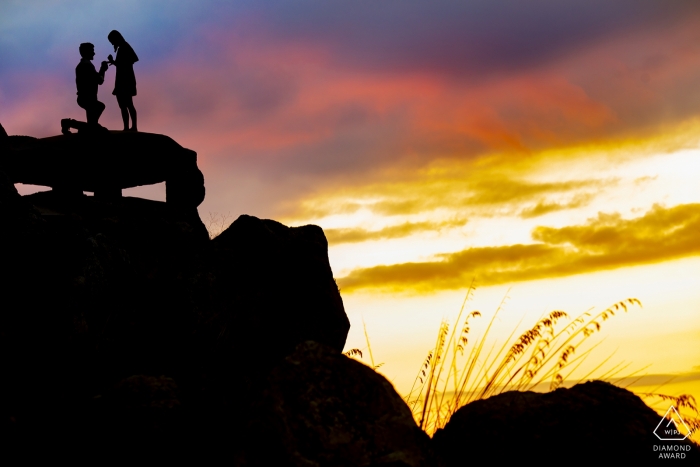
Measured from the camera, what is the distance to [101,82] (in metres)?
14.6

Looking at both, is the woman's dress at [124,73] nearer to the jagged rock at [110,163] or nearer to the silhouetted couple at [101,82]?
the silhouetted couple at [101,82]

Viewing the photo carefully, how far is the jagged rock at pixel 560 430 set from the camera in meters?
3.98

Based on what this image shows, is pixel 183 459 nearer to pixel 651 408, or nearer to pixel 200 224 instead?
pixel 651 408

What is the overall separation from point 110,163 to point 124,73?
2492mm

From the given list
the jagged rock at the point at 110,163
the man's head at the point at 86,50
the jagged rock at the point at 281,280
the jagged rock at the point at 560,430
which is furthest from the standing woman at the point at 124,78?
the jagged rock at the point at 560,430

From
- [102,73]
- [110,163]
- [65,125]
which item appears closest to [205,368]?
[110,163]

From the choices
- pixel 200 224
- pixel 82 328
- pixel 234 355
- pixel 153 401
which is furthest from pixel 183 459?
pixel 200 224

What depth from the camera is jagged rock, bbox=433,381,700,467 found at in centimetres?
398

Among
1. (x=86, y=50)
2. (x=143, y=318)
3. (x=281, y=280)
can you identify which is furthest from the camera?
(x=86, y=50)

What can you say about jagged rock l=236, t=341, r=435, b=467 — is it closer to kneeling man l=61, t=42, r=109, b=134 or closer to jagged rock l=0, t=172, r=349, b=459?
jagged rock l=0, t=172, r=349, b=459

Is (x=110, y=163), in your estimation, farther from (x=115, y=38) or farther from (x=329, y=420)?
(x=329, y=420)

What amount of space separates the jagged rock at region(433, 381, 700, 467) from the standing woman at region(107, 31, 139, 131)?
12750 mm

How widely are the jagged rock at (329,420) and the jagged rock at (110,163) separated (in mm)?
10916

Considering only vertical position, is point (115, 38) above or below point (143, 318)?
above
